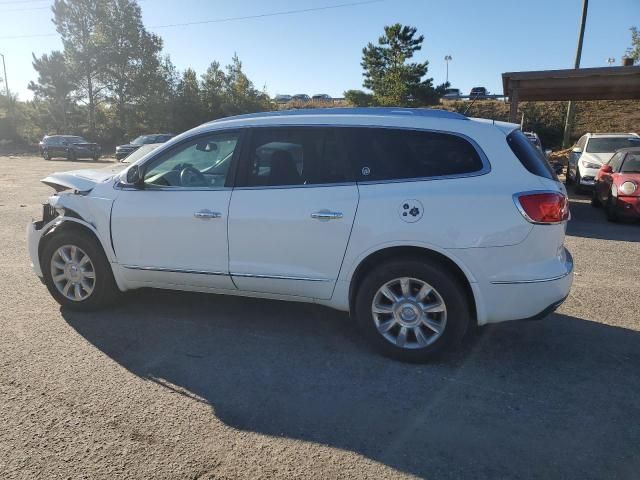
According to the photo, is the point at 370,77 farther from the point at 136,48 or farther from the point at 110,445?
the point at 110,445

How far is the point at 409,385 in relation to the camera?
3369mm

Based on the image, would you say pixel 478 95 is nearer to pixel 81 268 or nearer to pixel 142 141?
pixel 81 268

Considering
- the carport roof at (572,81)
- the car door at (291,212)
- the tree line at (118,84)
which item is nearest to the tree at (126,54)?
the tree line at (118,84)

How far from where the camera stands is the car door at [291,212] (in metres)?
3.70

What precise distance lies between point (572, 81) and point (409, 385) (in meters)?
13.5

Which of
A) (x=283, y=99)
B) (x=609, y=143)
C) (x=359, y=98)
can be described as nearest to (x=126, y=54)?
(x=359, y=98)

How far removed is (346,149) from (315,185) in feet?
1.17

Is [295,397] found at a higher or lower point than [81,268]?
lower

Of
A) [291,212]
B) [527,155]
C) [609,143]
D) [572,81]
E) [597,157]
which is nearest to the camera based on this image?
[527,155]

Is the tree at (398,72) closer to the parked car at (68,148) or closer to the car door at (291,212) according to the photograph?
the parked car at (68,148)

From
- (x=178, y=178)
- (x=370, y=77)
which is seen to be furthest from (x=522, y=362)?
(x=370, y=77)

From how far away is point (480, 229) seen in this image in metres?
3.38

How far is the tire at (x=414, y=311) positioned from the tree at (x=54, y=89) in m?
52.0

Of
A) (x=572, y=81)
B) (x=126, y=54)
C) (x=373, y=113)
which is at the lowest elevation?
(x=373, y=113)
